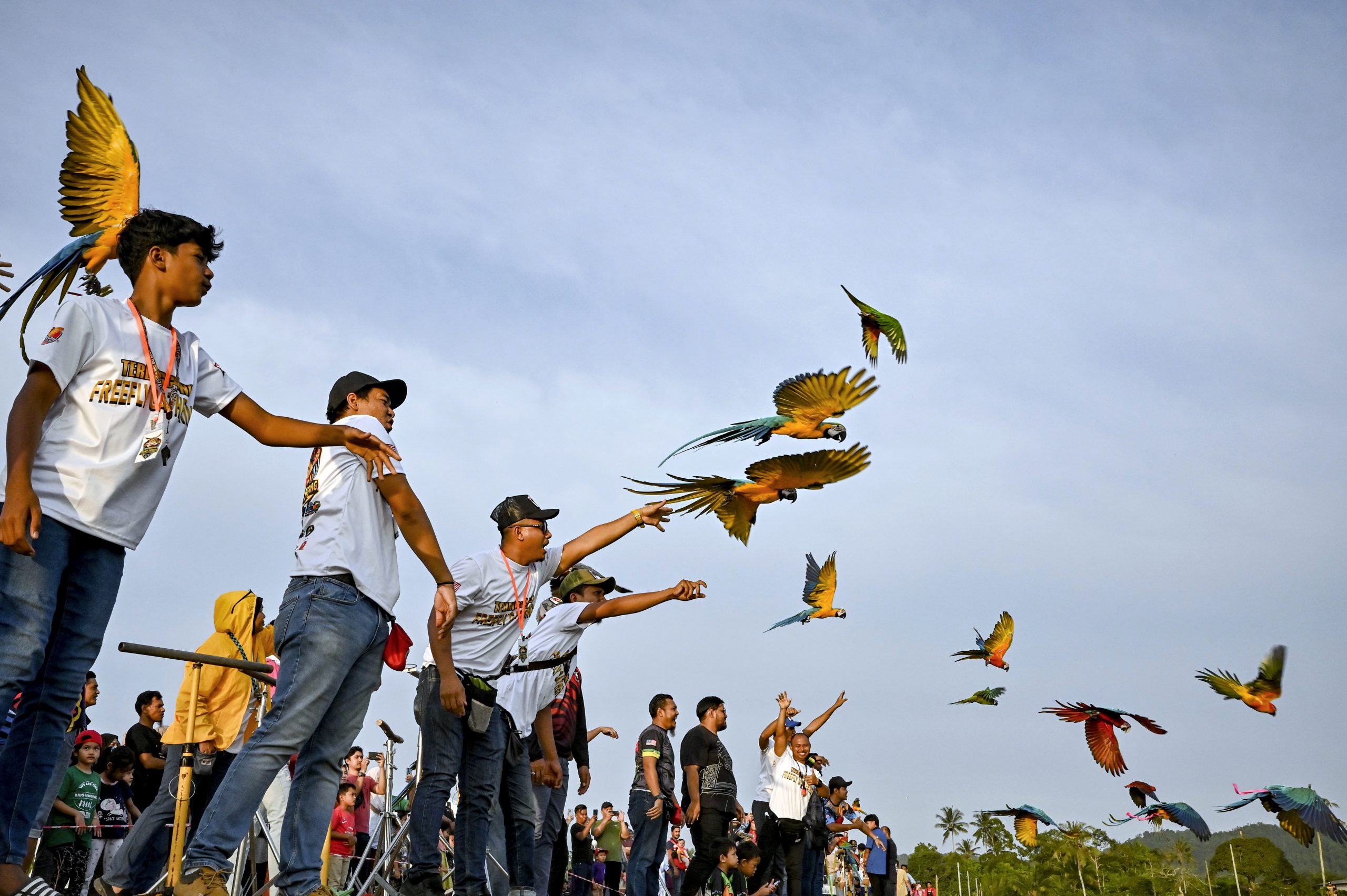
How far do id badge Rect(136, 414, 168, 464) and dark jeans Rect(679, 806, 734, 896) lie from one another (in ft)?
21.7

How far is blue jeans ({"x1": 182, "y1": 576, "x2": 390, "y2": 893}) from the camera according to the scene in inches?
125

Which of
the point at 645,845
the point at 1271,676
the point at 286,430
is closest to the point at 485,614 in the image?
the point at 286,430

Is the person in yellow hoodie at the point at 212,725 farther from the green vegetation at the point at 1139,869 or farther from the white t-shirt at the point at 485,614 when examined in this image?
the green vegetation at the point at 1139,869

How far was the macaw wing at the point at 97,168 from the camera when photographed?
362cm

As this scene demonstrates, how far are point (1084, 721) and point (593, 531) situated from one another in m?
6.87

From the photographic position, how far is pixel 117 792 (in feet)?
26.1

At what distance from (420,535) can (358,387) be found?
0.86 meters

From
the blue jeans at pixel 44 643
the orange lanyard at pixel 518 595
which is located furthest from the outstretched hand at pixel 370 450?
the orange lanyard at pixel 518 595

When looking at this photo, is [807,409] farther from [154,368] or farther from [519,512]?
[154,368]

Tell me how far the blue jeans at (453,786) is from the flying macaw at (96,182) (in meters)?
2.15

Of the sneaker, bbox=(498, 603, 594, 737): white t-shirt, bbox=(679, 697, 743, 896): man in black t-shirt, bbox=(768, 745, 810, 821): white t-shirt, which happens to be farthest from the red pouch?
bbox=(768, 745, 810, 821): white t-shirt

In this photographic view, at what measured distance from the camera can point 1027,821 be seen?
10.3m

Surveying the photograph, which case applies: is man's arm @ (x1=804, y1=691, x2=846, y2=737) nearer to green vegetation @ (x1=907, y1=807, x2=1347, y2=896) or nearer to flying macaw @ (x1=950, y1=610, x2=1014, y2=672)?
flying macaw @ (x1=950, y1=610, x2=1014, y2=672)

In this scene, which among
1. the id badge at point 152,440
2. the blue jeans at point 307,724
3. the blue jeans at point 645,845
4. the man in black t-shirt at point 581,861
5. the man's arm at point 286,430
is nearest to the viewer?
the id badge at point 152,440
